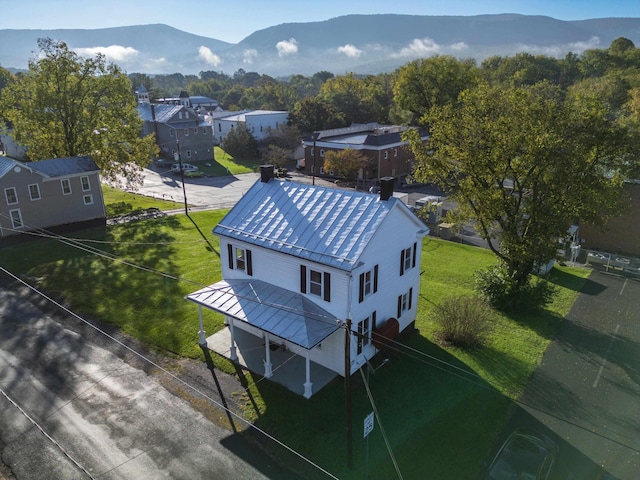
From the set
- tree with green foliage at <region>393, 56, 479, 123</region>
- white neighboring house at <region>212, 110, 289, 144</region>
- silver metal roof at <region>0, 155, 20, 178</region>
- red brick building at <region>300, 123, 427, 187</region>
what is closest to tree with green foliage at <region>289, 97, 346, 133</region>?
white neighboring house at <region>212, 110, 289, 144</region>

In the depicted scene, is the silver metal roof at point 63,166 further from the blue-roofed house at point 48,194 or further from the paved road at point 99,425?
the paved road at point 99,425

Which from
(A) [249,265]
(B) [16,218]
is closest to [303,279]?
(A) [249,265]

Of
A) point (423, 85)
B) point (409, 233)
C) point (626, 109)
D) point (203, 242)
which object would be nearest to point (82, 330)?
point (203, 242)

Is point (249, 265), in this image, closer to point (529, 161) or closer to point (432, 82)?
point (529, 161)

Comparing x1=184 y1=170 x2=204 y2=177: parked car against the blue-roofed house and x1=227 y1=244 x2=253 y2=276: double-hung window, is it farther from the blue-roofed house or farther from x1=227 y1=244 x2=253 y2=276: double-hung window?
x1=227 y1=244 x2=253 y2=276: double-hung window

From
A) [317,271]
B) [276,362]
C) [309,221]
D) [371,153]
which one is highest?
[309,221]

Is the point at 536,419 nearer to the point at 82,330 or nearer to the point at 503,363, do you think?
the point at 503,363

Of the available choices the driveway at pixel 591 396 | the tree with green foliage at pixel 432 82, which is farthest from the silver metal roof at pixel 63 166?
the tree with green foliage at pixel 432 82
